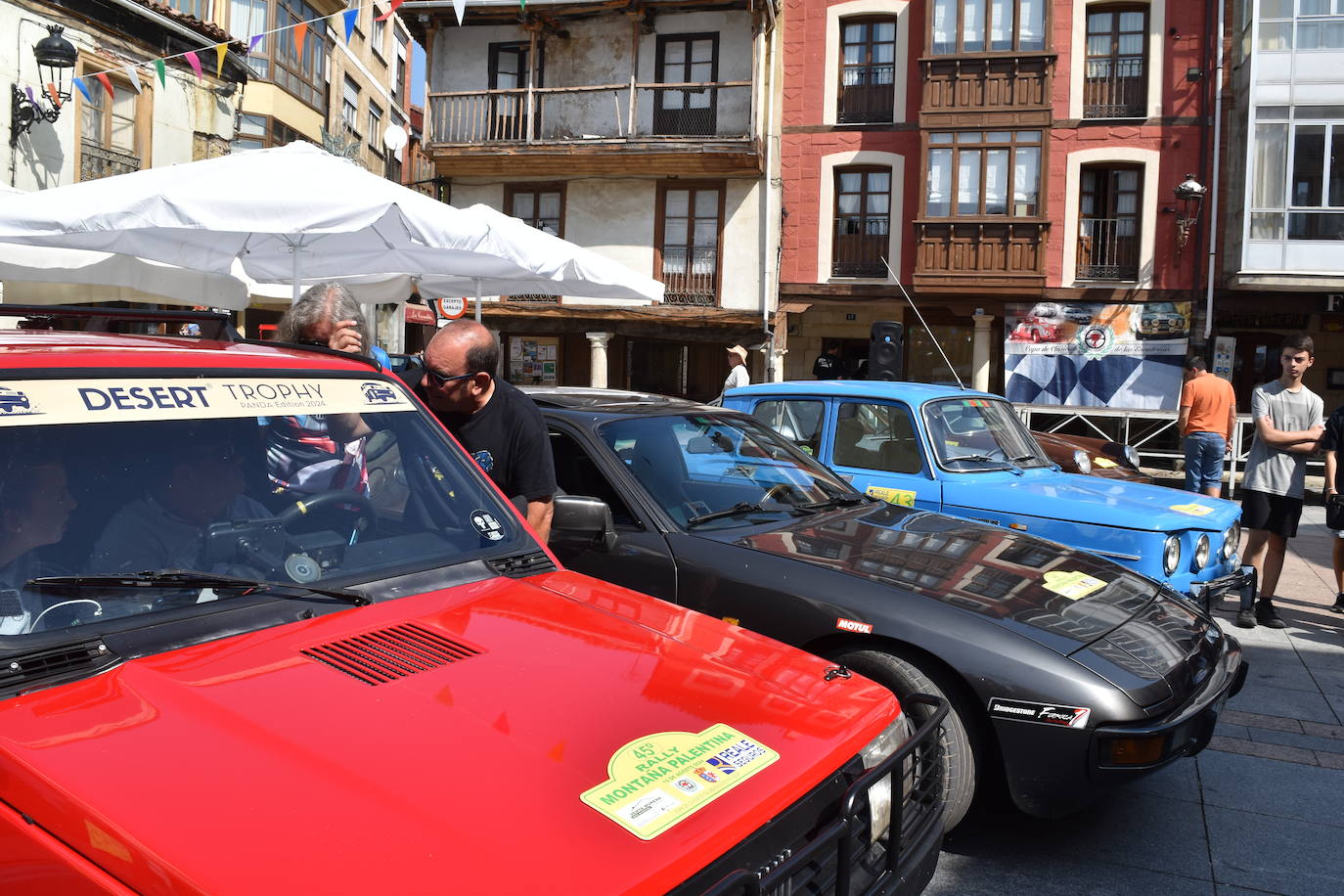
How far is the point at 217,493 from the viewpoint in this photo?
2.28 metres

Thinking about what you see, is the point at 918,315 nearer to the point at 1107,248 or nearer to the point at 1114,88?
the point at 1107,248

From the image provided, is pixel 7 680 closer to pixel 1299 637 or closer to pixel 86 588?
pixel 86 588

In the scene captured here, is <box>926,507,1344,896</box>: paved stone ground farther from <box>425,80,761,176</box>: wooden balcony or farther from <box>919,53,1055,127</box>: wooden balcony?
<box>425,80,761,176</box>: wooden balcony

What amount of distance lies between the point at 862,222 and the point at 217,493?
19261 millimetres

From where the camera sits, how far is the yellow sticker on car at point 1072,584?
A: 3623 millimetres

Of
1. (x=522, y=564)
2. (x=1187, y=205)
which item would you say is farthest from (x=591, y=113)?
(x=522, y=564)

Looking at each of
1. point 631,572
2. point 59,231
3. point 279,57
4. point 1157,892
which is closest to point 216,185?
point 59,231

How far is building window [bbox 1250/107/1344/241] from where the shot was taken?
17125 mm

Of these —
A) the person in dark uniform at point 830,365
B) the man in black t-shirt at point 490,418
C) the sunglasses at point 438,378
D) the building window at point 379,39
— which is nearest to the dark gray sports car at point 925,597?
the man in black t-shirt at point 490,418

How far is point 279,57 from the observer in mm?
21953

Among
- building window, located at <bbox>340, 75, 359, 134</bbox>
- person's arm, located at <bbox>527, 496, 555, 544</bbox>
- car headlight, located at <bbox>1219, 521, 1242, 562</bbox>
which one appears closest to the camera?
person's arm, located at <bbox>527, 496, 555, 544</bbox>

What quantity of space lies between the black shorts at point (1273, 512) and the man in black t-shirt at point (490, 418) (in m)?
5.29

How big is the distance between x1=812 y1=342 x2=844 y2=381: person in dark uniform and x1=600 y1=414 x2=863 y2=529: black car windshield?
14.0 m

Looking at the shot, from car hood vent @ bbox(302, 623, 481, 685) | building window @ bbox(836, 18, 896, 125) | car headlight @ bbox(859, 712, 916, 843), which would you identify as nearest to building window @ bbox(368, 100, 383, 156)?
building window @ bbox(836, 18, 896, 125)
